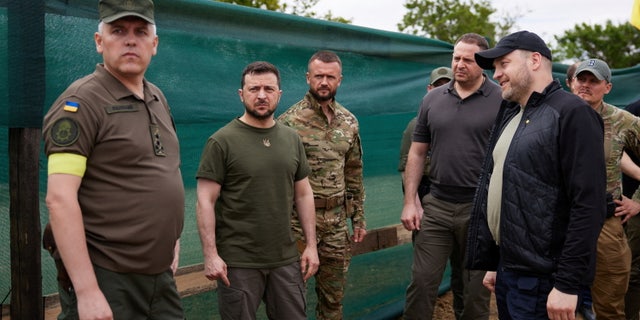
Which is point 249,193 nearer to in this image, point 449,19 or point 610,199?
point 610,199

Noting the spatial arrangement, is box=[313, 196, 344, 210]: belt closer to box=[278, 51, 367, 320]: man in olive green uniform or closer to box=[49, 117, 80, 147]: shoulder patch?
box=[278, 51, 367, 320]: man in olive green uniform

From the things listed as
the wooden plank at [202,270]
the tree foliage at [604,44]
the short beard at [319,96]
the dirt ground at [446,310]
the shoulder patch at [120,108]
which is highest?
the tree foliage at [604,44]

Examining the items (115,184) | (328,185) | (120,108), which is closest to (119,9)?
(120,108)

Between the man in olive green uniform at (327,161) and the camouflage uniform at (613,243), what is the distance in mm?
1770

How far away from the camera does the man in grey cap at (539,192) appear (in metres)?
2.66

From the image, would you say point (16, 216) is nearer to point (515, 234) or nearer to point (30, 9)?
point (30, 9)

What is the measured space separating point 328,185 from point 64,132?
2125 millimetres

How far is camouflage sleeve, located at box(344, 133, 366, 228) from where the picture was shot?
4250 millimetres

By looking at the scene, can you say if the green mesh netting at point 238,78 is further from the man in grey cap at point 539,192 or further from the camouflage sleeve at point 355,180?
the man in grey cap at point 539,192

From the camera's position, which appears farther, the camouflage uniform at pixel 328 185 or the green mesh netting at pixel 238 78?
the camouflage uniform at pixel 328 185

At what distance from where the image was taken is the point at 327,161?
401 cm

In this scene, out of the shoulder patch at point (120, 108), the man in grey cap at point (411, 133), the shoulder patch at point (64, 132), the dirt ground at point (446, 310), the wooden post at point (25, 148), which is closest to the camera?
the shoulder patch at point (64, 132)

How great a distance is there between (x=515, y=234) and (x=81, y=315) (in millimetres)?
1819

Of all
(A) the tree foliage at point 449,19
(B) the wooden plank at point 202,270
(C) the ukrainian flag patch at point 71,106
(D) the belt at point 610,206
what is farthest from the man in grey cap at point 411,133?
(A) the tree foliage at point 449,19
